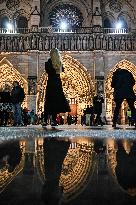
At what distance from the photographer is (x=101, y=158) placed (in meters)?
2.61

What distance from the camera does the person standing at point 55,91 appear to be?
26.8ft

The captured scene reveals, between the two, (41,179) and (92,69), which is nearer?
(41,179)

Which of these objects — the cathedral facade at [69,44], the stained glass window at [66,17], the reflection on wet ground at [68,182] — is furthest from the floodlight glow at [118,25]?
Answer: the reflection on wet ground at [68,182]

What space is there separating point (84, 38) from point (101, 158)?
22538 mm

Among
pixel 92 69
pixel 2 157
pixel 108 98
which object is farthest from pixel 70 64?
pixel 2 157

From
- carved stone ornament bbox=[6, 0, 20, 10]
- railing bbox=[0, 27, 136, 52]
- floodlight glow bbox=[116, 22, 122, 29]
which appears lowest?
railing bbox=[0, 27, 136, 52]

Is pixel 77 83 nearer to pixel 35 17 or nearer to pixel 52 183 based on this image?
pixel 35 17

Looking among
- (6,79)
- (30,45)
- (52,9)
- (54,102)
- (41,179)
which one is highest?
(52,9)

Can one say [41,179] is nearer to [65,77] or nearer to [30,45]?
[30,45]

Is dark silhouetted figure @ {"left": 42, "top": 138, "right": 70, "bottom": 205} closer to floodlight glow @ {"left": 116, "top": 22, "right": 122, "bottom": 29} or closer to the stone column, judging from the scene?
the stone column

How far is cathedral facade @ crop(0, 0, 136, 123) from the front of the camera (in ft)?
79.7

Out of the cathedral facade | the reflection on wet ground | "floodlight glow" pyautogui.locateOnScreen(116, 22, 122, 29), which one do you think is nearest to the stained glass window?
the cathedral facade

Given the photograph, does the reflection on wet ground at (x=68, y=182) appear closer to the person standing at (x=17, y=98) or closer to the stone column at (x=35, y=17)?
the person standing at (x=17, y=98)

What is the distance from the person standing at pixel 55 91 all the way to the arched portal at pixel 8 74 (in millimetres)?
15946
